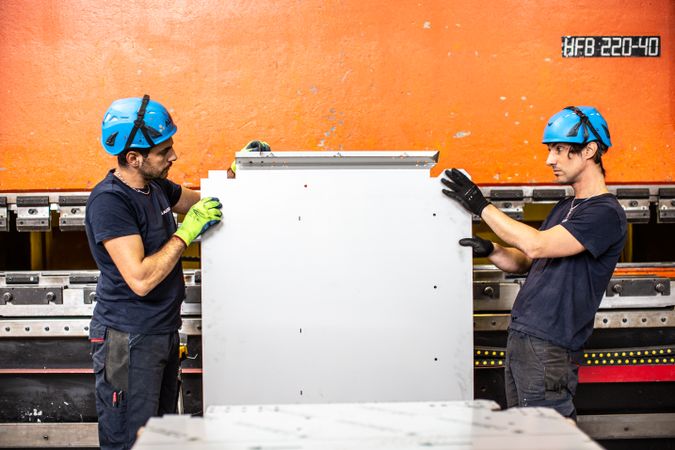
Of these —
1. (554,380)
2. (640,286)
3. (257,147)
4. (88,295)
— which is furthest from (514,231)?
(88,295)

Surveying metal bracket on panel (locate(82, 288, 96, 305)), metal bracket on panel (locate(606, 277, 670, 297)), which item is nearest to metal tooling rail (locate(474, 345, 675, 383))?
metal bracket on panel (locate(606, 277, 670, 297))

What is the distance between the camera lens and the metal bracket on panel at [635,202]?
7.86 ft

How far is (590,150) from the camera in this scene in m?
1.90

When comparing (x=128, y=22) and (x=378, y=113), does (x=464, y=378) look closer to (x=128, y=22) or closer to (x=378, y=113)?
(x=378, y=113)

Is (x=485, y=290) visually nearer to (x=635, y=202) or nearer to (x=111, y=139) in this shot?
(x=635, y=202)

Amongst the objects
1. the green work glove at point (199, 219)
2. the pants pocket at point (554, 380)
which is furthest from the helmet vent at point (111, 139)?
the pants pocket at point (554, 380)

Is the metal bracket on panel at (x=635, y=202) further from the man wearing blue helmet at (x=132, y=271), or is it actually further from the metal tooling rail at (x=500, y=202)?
the man wearing blue helmet at (x=132, y=271)

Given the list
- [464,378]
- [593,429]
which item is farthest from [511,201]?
[593,429]

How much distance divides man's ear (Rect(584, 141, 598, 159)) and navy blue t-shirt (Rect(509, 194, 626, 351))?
136 mm

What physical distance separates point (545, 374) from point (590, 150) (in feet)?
2.36

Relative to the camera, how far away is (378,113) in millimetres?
2445

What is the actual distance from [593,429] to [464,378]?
0.86 metres

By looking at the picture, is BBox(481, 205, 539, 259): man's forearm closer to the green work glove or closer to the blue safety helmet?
the green work glove

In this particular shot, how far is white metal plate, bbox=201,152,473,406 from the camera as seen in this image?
77.1 inches
